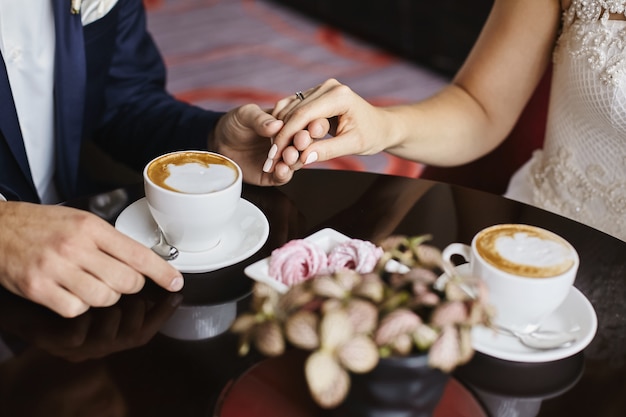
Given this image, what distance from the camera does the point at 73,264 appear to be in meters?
0.86

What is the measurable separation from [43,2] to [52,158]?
275mm

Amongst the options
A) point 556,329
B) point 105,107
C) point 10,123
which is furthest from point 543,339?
point 105,107

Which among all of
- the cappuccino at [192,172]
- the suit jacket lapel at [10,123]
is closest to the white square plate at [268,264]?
the cappuccino at [192,172]

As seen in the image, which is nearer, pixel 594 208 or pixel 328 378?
pixel 328 378

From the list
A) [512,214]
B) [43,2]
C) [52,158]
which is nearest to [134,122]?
[52,158]

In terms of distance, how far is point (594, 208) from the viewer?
1.32m

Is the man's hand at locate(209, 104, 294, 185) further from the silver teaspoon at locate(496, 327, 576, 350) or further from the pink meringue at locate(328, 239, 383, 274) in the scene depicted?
the silver teaspoon at locate(496, 327, 576, 350)

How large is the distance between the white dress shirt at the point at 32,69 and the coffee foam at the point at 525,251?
2.84 ft

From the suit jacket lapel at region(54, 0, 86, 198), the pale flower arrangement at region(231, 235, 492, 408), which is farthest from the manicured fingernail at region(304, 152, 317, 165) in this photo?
the suit jacket lapel at region(54, 0, 86, 198)

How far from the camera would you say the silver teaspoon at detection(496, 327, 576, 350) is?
2.67ft

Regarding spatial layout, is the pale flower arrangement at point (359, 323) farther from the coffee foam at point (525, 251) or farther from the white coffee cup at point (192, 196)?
the white coffee cup at point (192, 196)

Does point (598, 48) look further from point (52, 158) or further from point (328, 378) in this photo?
point (52, 158)

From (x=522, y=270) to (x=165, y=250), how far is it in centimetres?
42

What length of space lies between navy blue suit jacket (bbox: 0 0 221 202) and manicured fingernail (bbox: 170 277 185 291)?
1.48ft
